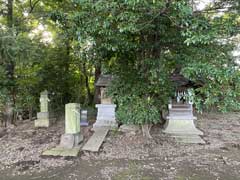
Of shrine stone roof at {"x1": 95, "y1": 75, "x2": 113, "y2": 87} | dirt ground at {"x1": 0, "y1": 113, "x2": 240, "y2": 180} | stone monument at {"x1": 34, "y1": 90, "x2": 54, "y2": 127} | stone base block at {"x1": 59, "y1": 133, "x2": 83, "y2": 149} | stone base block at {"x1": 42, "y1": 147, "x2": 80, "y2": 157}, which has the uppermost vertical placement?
shrine stone roof at {"x1": 95, "y1": 75, "x2": 113, "y2": 87}

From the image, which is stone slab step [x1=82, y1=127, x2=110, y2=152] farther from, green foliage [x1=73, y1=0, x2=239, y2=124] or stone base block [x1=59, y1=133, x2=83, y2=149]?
green foliage [x1=73, y1=0, x2=239, y2=124]

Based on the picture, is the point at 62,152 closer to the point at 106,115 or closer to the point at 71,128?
the point at 71,128

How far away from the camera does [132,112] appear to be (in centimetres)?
577

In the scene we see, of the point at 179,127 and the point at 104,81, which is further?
the point at 104,81

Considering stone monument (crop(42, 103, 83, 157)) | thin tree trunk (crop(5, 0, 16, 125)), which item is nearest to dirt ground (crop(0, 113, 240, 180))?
stone monument (crop(42, 103, 83, 157))

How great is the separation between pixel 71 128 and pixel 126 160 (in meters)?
1.49

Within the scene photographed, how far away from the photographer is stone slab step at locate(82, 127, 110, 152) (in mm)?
5108

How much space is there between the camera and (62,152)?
4.76 m

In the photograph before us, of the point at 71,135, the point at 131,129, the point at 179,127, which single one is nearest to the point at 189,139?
the point at 179,127

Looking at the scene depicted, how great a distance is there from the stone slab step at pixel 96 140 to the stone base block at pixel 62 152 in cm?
29

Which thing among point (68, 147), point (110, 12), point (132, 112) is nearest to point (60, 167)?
point (68, 147)

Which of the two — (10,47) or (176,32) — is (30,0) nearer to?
(10,47)

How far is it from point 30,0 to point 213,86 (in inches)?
299

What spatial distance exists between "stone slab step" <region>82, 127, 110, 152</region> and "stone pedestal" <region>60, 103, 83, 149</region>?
296 millimetres
